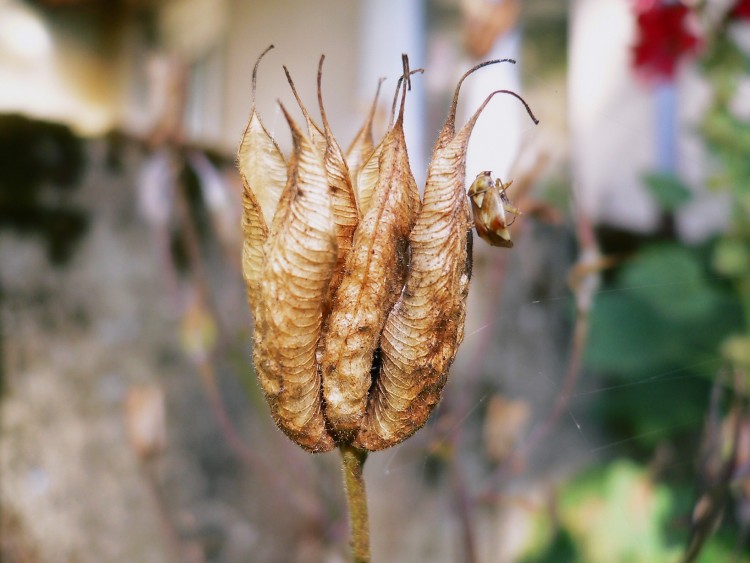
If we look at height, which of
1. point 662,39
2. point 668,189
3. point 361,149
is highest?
point 662,39

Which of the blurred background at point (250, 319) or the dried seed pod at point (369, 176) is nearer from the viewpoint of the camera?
the dried seed pod at point (369, 176)

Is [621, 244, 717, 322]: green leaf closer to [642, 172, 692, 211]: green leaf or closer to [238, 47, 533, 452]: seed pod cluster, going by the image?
[642, 172, 692, 211]: green leaf

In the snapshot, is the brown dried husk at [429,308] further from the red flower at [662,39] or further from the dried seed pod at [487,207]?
the red flower at [662,39]

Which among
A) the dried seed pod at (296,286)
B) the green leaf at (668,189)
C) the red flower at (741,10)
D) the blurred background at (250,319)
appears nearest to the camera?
the dried seed pod at (296,286)

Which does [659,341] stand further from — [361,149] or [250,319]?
[361,149]

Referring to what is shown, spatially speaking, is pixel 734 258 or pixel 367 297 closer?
pixel 367 297

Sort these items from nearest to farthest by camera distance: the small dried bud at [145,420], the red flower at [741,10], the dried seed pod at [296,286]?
the dried seed pod at [296,286], the small dried bud at [145,420], the red flower at [741,10]

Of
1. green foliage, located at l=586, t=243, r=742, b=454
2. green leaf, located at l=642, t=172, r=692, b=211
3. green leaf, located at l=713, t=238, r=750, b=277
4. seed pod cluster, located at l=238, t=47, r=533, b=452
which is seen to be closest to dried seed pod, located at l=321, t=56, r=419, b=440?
seed pod cluster, located at l=238, t=47, r=533, b=452

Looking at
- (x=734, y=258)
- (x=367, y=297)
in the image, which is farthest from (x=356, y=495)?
(x=734, y=258)

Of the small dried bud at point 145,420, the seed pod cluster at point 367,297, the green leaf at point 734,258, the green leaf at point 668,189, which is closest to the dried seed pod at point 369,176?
the seed pod cluster at point 367,297
